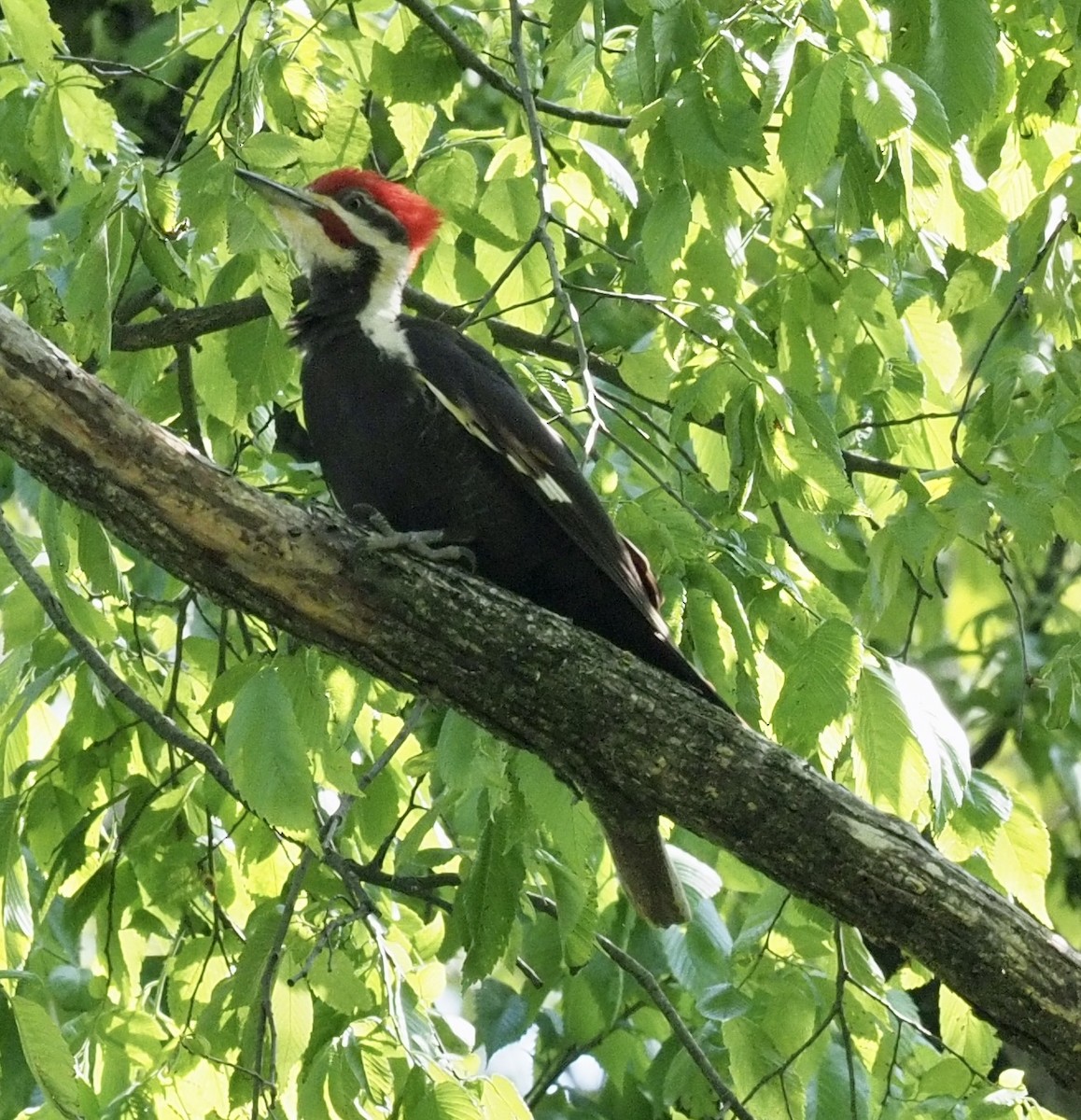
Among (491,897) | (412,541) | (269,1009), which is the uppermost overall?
(412,541)

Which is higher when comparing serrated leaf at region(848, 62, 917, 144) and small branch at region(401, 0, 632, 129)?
serrated leaf at region(848, 62, 917, 144)

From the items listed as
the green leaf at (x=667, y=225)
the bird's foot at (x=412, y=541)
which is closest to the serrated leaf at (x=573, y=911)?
the bird's foot at (x=412, y=541)

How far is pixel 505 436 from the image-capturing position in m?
3.03

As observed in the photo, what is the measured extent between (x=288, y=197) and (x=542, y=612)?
135 cm

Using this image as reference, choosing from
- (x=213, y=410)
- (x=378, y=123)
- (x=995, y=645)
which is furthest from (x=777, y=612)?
(x=995, y=645)

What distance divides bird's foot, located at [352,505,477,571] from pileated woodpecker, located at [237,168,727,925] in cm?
2

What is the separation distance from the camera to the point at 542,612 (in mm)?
2545

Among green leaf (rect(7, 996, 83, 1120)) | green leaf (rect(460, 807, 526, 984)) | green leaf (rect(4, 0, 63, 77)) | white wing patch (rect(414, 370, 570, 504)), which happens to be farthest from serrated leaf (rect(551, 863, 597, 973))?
green leaf (rect(4, 0, 63, 77))

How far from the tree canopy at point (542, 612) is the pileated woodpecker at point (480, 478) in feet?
0.36

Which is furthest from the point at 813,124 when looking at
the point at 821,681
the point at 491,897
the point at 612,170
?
the point at 491,897

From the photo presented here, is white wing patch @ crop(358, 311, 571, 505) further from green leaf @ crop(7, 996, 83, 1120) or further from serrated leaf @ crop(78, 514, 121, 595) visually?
green leaf @ crop(7, 996, 83, 1120)

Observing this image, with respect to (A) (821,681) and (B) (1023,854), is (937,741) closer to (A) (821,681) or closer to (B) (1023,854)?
(A) (821,681)

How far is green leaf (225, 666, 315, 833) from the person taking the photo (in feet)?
7.35

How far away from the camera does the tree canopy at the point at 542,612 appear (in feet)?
7.70
